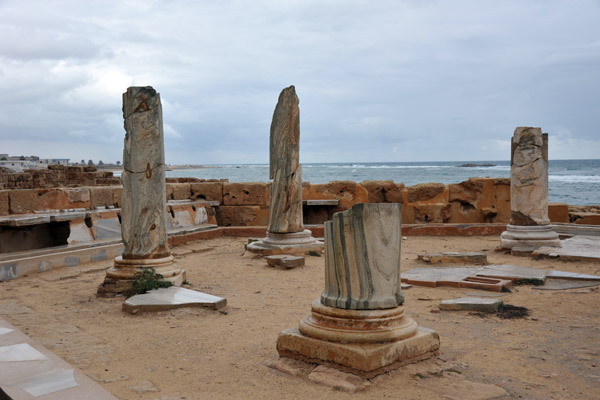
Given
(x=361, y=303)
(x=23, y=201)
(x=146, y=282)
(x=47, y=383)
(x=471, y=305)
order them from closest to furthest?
(x=47, y=383), (x=361, y=303), (x=471, y=305), (x=146, y=282), (x=23, y=201)

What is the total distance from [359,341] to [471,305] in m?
2.38

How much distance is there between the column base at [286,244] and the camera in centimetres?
992

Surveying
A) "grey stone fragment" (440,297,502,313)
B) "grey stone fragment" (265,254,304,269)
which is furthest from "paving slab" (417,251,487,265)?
"grey stone fragment" (440,297,502,313)

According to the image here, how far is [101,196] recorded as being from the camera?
38.8 ft

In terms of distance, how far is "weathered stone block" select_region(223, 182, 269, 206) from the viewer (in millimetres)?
13883

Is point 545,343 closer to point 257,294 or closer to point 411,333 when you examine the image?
point 411,333

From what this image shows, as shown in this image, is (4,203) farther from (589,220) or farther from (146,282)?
(589,220)

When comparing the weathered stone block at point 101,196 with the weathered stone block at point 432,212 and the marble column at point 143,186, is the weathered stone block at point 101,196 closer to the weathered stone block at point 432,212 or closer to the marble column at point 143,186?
the marble column at point 143,186

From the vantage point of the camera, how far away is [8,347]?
14.5ft

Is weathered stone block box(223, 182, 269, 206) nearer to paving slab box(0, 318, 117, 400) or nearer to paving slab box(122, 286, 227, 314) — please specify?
paving slab box(122, 286, 227, 314)

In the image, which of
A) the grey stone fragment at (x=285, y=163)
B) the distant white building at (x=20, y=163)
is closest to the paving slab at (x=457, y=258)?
the grey stone fragment at (x=285, y=163)

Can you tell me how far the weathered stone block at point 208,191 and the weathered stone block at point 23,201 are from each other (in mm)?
4190

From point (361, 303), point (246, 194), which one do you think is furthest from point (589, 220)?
point (361, 303)

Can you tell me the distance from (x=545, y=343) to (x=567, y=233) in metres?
7.92
